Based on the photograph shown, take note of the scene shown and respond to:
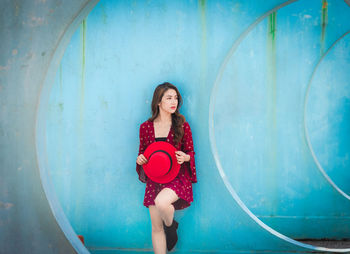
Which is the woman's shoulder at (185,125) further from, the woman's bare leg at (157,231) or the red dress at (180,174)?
the woman's bare leg at (157,231)

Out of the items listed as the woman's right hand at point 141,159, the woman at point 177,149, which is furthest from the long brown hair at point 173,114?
the woman's right hand at point 141,159

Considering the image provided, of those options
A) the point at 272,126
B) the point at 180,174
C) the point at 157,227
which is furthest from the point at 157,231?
the point at 272,126

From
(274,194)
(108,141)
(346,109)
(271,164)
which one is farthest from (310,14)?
(108,141)

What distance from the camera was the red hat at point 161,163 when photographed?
263cm

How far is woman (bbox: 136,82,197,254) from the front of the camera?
281 cm

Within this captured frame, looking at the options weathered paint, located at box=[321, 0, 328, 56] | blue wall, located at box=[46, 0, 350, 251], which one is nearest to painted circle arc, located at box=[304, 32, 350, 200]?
weathered paint, located at box=[321, 0, 328, 56]

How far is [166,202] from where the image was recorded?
2709 millimetres

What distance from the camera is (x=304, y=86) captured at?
16.1 ft

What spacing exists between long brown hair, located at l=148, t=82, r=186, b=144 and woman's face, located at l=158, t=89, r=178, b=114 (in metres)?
0.04

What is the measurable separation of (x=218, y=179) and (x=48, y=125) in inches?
84.0

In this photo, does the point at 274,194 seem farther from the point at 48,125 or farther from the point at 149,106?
the point at 48,125

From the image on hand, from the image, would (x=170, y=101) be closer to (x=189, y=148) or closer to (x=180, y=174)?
(x=189, y=148)

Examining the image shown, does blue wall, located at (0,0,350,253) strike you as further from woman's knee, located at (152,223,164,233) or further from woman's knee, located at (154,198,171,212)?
woman's knee, located at (154,198,171,212)

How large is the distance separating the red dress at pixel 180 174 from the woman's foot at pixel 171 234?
234mm
